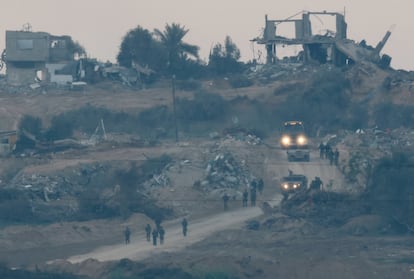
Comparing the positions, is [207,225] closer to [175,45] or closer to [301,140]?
[301,140]

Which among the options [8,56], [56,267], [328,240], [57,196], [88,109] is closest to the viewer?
[56,267]

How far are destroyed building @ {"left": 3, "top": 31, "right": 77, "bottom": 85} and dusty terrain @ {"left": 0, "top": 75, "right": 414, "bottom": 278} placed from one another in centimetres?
3109

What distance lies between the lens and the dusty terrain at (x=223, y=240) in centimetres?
4359

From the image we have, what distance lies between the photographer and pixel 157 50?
96.8 metres

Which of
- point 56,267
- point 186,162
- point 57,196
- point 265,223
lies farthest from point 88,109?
point 56,267

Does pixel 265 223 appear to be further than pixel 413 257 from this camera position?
Yes

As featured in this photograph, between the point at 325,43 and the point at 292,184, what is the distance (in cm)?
3742

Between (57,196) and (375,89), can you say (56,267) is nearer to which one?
(57,196)

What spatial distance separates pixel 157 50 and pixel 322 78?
16.0 m

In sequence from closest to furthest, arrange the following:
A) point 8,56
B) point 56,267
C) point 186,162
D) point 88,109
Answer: point 56,267, point 186,162, point 88,109, point 8,56

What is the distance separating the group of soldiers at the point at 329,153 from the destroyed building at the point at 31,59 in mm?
33045

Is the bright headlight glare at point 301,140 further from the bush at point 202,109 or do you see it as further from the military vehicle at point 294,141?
the bush at point 202,109

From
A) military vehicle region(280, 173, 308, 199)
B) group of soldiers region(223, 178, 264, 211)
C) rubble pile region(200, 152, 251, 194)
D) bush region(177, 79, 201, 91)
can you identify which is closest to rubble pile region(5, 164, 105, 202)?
rubble pile region(200, 152, 251, 194)

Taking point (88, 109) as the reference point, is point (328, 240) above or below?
below
